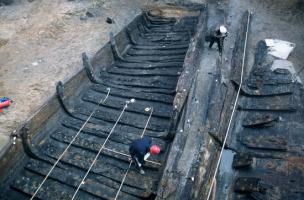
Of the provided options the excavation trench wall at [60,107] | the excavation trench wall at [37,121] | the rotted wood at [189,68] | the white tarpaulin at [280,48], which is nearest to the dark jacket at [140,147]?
the excavation trench wall at [60,107]

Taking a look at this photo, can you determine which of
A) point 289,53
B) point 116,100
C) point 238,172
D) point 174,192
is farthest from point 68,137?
point 289,53

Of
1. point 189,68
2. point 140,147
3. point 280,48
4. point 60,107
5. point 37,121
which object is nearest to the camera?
point 140,147

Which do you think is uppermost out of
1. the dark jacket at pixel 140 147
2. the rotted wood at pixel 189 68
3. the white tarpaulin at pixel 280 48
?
the rotted wood at pixel 189 68

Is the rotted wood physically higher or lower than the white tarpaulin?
higher

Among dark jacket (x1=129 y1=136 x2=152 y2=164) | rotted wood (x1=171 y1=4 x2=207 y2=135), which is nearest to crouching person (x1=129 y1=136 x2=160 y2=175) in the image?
dark jacket (x1=129 y1=136 x2=152 y2=164)

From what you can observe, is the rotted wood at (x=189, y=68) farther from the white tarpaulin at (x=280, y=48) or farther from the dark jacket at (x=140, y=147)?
the white tarpaulin at (x=280, y=48)

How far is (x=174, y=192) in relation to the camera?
15.0 feet

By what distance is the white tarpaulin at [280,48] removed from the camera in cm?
877

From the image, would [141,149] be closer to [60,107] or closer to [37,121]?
[37,121]

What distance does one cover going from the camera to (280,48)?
889 cm

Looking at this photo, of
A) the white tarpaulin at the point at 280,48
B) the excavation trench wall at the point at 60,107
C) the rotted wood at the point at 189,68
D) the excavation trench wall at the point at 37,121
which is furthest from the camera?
the white tarpaulin at the point at 280,48

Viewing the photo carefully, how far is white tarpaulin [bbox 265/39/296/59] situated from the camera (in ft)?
28.8

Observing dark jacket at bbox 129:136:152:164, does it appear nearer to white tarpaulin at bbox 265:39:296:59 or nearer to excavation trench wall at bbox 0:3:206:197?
excavation trench wall at bbox 0:3:206:197

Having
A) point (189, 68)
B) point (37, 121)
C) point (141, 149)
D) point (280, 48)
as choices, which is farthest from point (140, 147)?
point (280, 48)
